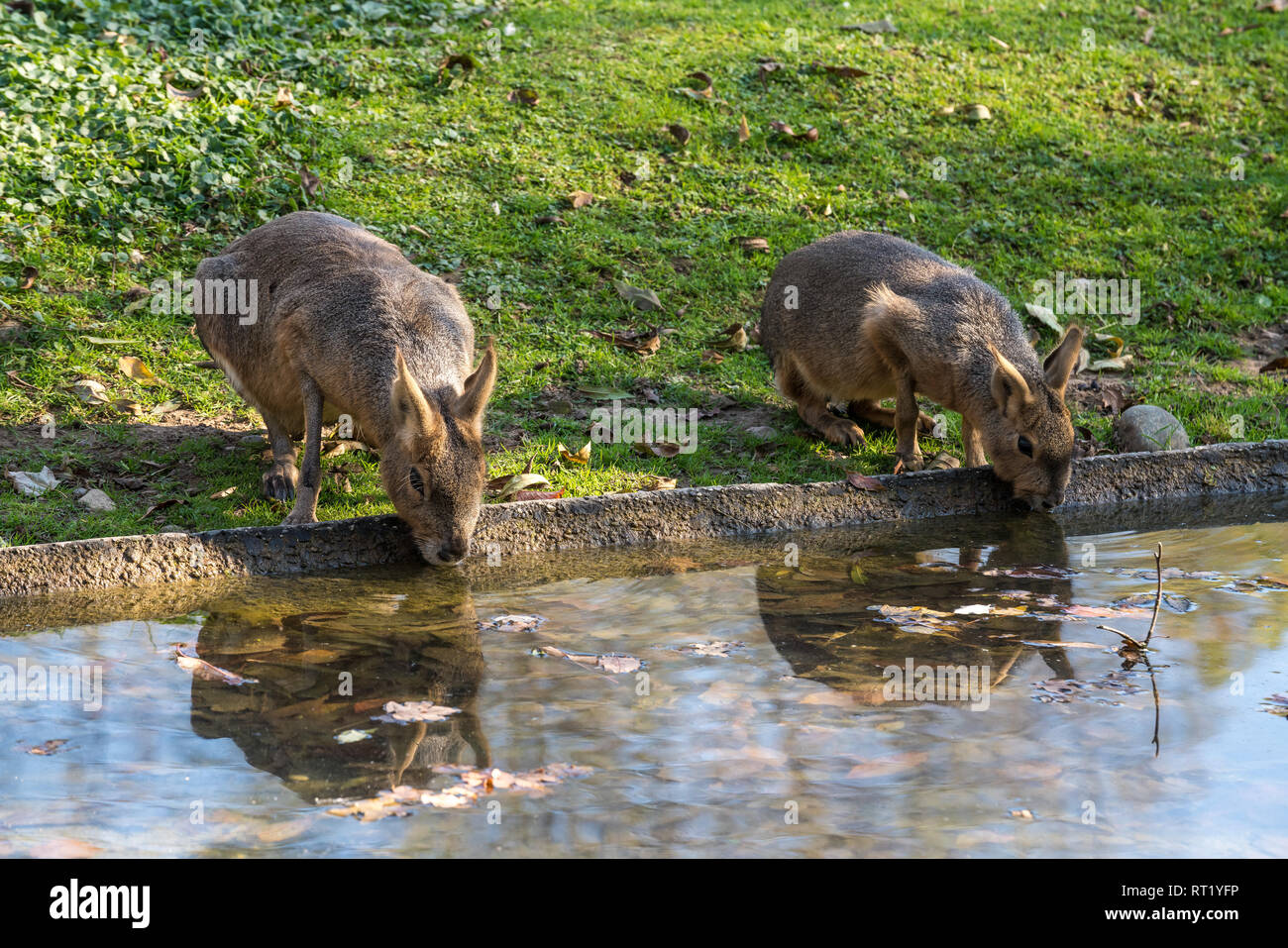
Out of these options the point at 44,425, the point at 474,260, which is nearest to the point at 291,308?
the point at 44,425

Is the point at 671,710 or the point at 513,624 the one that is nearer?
the point at 671,710

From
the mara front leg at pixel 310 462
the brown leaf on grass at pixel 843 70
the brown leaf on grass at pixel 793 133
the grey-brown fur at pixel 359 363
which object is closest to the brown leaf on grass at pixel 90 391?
the grey-brown fur at pixel 359 363

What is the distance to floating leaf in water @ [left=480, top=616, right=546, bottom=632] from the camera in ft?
15.3

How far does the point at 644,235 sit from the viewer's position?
29.9ft

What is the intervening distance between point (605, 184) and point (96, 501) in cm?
502

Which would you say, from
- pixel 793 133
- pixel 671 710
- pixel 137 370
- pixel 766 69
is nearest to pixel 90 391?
pixel 137 370

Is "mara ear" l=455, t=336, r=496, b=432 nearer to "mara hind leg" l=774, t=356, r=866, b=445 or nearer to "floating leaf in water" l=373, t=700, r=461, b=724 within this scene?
"floating leaf in water" l=373, t=700, r=461, b=724

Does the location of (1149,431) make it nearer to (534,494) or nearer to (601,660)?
(534,494)

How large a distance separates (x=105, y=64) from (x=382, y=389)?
5.60m

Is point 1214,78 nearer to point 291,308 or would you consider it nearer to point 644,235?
point 644,235

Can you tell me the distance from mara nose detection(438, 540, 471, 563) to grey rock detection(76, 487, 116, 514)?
70.0 inches

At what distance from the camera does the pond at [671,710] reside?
10.5 ft

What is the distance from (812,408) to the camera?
7.43m

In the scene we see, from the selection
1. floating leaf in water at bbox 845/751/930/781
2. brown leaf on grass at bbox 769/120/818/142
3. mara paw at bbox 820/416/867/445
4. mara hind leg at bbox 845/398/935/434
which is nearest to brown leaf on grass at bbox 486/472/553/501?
mara paw at bbox 820/416/867/445
